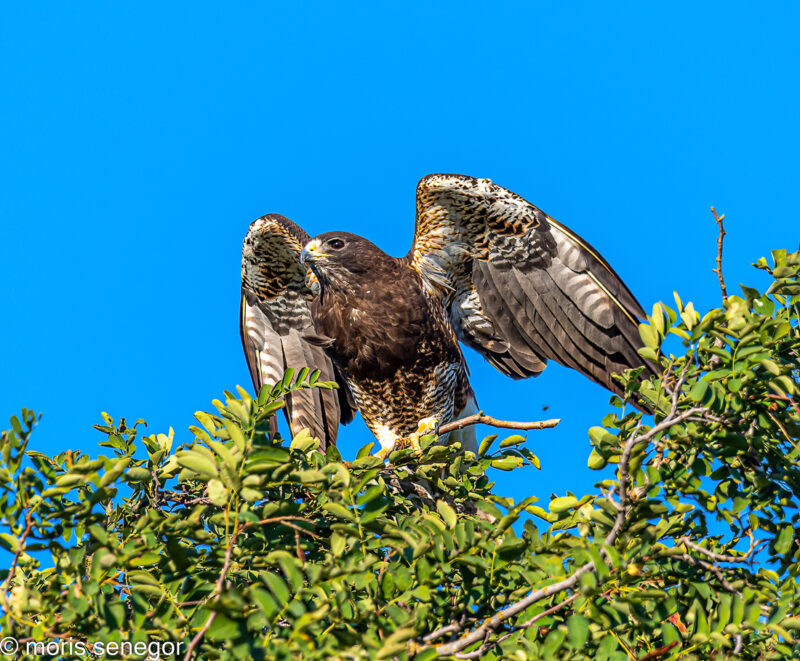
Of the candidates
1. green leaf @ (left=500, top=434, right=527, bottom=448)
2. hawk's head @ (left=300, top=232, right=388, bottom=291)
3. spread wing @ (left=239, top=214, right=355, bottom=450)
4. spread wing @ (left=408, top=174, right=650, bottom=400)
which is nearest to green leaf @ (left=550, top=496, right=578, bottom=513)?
green leaf @ (left=500, top=434, right=527, bottom=448)

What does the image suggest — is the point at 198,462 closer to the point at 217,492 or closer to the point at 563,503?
the point at 217,492

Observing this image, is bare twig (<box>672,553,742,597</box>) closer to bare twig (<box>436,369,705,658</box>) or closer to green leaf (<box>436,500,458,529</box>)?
bare twig (<box>436,369,705,658</box>)

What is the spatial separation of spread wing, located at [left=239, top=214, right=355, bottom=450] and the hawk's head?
1.55 ft

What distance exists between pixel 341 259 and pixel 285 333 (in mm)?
1258

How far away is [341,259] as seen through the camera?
6.16m

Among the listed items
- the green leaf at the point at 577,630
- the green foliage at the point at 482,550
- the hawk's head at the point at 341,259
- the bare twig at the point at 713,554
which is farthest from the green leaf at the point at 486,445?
the hawk's head at the point at 341,259

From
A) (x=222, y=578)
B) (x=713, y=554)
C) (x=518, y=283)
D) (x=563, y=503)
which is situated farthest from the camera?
(x=518, y=283)

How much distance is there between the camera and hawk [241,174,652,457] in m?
5.75

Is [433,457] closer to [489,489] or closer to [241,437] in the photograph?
[489,489]

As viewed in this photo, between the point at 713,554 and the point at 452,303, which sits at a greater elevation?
the point at 452,303

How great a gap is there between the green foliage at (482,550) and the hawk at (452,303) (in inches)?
107

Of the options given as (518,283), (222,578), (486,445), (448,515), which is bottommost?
(222,578)

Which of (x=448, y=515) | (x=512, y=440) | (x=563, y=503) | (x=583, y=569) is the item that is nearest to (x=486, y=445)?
(x=512, y=440)

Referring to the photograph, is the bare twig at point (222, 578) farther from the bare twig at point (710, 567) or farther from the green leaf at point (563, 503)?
the bare twig at point (710, 567)
